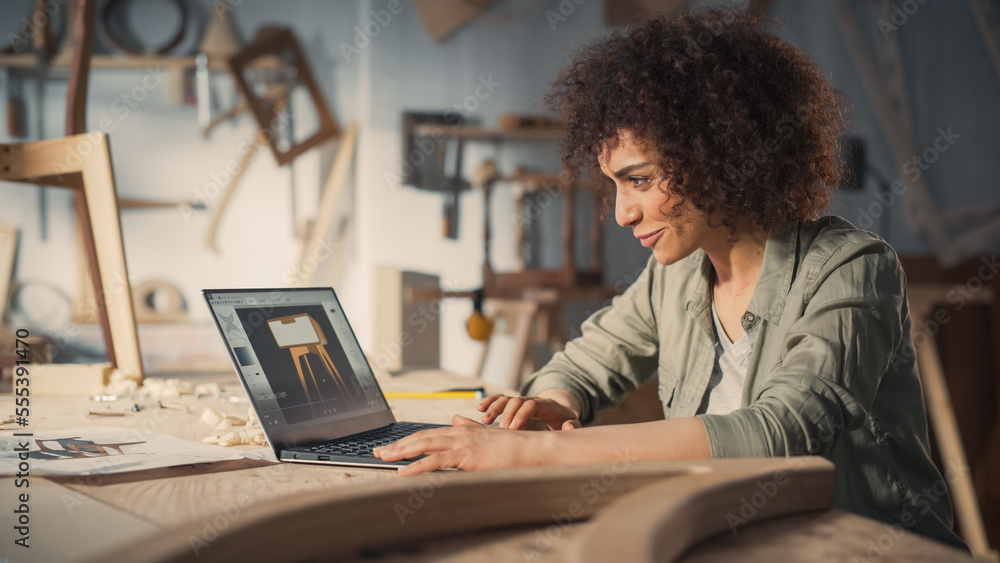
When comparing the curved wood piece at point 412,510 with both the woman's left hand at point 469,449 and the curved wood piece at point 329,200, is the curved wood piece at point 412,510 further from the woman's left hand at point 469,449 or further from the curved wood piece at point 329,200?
the curved wood piece at point 329,200

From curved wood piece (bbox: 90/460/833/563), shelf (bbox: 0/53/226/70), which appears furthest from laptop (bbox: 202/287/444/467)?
shelf (bbox: 0/53/226/70)

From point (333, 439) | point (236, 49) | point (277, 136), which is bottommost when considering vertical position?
point (333, 439)

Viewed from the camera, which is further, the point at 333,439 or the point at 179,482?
the point at 333,439

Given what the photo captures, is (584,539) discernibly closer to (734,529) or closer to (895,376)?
(734,529)

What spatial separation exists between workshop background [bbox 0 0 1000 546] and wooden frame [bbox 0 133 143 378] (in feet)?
6.12

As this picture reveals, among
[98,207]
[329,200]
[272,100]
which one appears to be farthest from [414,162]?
[98,207]

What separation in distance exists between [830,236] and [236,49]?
3385 mm

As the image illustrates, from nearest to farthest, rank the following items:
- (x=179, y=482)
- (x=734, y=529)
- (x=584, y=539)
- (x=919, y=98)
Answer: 1. (x=584, y=539)
2. (x=734, y=529)
3. (x=179, y=482)
4. (x=919, y=98)

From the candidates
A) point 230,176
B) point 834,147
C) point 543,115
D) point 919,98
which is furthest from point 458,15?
point 834,147

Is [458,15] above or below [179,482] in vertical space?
above

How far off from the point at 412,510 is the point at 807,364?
1.77ft

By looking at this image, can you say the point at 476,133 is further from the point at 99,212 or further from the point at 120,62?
the point at 99,212

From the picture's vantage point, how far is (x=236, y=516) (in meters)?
0.47

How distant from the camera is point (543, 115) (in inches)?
139
